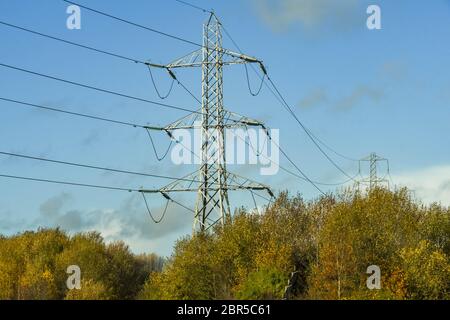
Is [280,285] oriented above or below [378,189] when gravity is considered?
below

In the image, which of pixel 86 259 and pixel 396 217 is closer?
pixel 396 217

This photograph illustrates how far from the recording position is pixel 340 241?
252 ft

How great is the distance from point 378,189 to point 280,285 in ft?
103

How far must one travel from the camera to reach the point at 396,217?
282 feet

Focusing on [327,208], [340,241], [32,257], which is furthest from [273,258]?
[32,257]

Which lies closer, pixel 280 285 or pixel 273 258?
pixel 280 285

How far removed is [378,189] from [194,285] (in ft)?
84.5

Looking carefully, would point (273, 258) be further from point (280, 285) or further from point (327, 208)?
point (327, 208)
